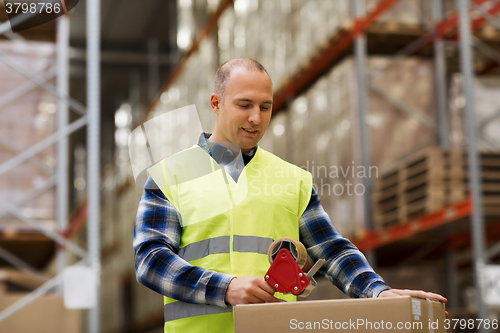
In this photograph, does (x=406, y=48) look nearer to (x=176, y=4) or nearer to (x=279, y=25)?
(x=279, y=25)

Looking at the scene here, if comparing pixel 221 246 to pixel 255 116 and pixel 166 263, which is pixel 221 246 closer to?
pixel 166 263

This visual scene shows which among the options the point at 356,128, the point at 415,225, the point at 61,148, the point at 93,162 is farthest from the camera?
the point at 356,128

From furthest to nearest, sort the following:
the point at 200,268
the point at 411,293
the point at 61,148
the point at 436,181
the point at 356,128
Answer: the point at 356,128 < the point at 436,181 < the point at 61,148 < the point at 200,268 < the point at 411,293

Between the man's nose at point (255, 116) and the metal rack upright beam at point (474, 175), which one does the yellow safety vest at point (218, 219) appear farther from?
the metal rack upright beam at point (474, 175)

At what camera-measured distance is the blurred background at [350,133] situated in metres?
6.32

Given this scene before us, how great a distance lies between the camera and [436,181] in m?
6.91

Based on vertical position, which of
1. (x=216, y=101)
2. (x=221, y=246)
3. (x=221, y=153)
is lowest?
(x=221, y=246)

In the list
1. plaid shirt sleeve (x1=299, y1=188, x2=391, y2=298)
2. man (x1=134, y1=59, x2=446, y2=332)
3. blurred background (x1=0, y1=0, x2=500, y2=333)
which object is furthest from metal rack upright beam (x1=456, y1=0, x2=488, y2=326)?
man (x1=134, y1=59, x2=446, y2=332)

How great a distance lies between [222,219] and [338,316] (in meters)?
0.48

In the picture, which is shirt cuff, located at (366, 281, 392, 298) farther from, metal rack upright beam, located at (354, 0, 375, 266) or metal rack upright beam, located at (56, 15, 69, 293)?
metal rack upright beam, located at (354, 0, 375, 266)

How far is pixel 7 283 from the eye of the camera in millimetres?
7340

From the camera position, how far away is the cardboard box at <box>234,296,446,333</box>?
1.52m

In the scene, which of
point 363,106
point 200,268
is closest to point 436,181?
point 363,106

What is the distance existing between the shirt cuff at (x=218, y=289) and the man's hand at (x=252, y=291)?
32 mm
